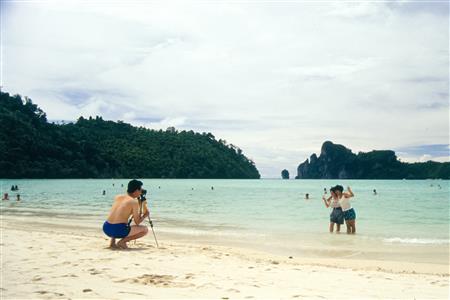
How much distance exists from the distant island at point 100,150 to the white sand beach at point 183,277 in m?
108

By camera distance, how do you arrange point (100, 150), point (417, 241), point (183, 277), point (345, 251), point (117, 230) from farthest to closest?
point (100, 150) < point (417, 241) < point (345, 251) < point (117, 230) < point (183, 277)

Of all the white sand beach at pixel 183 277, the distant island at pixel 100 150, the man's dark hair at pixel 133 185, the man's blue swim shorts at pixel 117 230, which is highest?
the distant island at pixel 100 150

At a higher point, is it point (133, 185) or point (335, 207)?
point (133, 185)

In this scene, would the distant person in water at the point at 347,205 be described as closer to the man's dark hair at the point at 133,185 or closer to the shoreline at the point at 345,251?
the shoreline at the point at 345,251

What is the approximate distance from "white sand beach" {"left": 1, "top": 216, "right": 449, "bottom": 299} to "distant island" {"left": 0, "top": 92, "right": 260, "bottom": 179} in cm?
10789

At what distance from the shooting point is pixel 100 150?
5581 inches

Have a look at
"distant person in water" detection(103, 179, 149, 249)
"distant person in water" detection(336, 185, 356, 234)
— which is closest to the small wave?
"distant person in water" detection(336, 185, 356, 234)

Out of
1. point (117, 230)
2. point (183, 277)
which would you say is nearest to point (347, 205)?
point (117, 230)

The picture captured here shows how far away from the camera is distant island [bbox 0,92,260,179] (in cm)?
10925

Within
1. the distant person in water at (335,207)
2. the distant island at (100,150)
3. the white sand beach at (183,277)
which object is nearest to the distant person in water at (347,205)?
the distant person in water at (335,207)

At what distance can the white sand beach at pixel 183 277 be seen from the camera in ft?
19.4

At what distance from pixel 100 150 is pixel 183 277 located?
463 feet

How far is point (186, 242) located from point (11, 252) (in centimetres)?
574

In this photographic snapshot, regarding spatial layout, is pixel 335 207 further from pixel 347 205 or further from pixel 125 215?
pixel 125 215
